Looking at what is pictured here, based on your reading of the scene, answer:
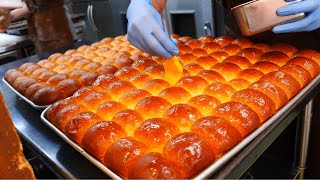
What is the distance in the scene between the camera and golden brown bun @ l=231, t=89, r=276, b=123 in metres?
1.07

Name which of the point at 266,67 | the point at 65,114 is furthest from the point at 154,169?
the point at 266,67

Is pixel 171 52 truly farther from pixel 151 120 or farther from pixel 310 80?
pixel 310 80

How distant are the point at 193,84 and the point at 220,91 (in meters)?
0.13

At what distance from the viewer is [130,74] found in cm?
149

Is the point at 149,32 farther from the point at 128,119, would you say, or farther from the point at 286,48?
the point at 286,48

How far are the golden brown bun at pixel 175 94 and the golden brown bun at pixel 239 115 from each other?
6.4 inches

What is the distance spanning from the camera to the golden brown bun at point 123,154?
2.85 feet

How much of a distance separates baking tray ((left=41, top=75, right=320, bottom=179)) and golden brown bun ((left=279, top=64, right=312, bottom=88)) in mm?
22

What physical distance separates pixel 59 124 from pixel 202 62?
2.60ft

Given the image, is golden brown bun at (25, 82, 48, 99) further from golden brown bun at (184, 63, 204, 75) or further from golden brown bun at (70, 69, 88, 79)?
golden brown bun at (184, 63, 204, 75)

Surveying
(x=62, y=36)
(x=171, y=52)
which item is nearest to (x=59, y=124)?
(x=171, y=52)

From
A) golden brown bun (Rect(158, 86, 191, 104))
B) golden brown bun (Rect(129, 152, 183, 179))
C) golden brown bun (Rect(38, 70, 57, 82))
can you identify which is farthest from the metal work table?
golden brown bun (Rect(158, 86, 191, 104))

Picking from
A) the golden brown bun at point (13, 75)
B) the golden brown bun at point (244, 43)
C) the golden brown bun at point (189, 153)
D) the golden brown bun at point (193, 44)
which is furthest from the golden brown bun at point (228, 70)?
the golden brown bun at point (13, 75)

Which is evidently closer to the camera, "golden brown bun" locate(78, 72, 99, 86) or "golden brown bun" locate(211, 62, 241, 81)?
"golden brown bun" locate(211, 62, 241, 81)
